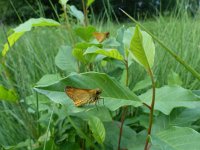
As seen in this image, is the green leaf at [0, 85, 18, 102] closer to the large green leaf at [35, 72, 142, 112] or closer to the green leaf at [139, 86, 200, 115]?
the large green leaf at [35, 72, 142, 112]

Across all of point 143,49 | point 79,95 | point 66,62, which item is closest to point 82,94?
point 79,95

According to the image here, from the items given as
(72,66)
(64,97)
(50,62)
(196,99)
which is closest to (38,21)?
(72,66)

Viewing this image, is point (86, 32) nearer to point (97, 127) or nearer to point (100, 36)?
point (100, 36)

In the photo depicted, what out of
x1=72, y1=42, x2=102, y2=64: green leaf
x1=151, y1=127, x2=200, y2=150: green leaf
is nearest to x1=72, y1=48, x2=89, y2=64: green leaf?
x1=72, y1=42, x2=102, y2=64: green leaf

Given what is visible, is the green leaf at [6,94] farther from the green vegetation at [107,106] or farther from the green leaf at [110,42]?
the green leaf at [110,42]

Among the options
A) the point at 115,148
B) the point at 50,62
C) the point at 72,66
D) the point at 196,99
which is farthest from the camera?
the point at 50,62

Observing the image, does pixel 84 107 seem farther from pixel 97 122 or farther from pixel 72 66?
pixel 72 66

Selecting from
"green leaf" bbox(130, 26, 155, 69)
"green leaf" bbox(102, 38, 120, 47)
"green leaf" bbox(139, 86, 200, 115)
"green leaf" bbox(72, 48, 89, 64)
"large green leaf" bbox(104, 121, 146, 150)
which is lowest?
"large green leaf" bbox(104, 121, 146, 150)
